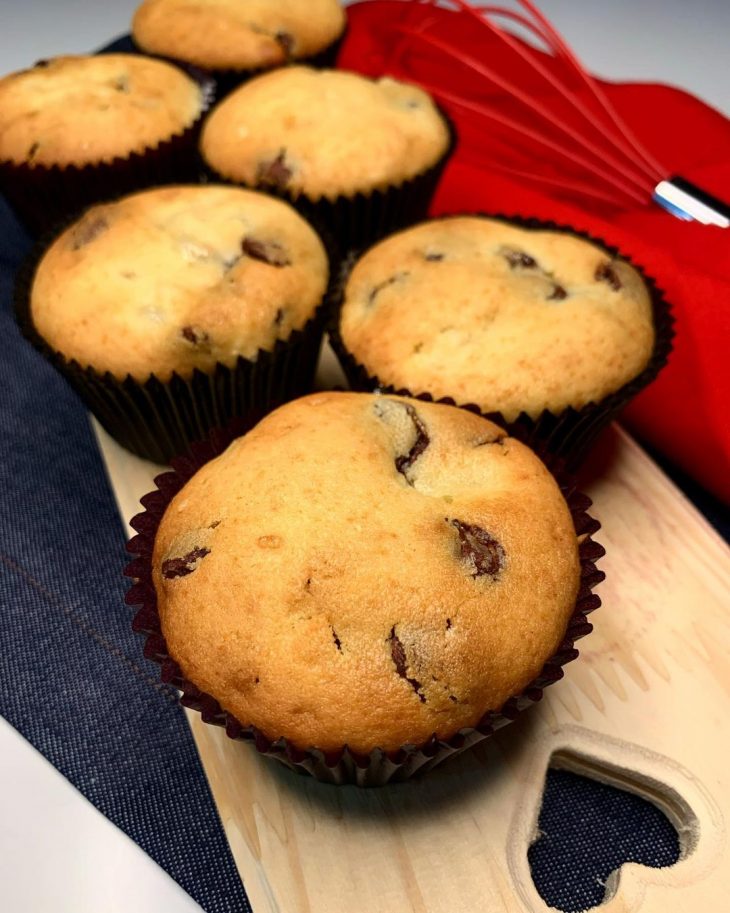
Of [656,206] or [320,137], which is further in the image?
[656,206]

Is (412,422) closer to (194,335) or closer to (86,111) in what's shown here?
(194,335)

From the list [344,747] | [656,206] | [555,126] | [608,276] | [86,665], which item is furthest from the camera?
[555,126]

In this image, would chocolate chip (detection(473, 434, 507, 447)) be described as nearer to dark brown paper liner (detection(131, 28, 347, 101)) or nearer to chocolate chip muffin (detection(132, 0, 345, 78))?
dark brown paper liner (detection(131, 28, 347, 101))

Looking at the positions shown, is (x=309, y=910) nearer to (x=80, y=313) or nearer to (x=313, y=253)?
(x=80, y=313)

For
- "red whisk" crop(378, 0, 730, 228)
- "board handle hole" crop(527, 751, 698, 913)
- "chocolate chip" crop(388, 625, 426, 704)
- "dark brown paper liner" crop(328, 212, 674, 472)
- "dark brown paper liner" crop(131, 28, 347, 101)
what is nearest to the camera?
"chocolate chip" crop(388, 625, 426, 704)

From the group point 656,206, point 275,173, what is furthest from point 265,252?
point 656,206

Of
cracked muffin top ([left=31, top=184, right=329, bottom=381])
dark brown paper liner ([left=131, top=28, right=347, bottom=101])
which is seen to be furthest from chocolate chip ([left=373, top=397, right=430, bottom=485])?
dark brown paper liner ([left=131, top=28, right=347, bottom=101])

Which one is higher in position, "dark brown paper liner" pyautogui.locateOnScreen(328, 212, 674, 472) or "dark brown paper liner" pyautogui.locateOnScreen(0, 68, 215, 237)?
"dark brown paper liner" pyautogui.locateOnScreen(328, 212, 674, 472)
